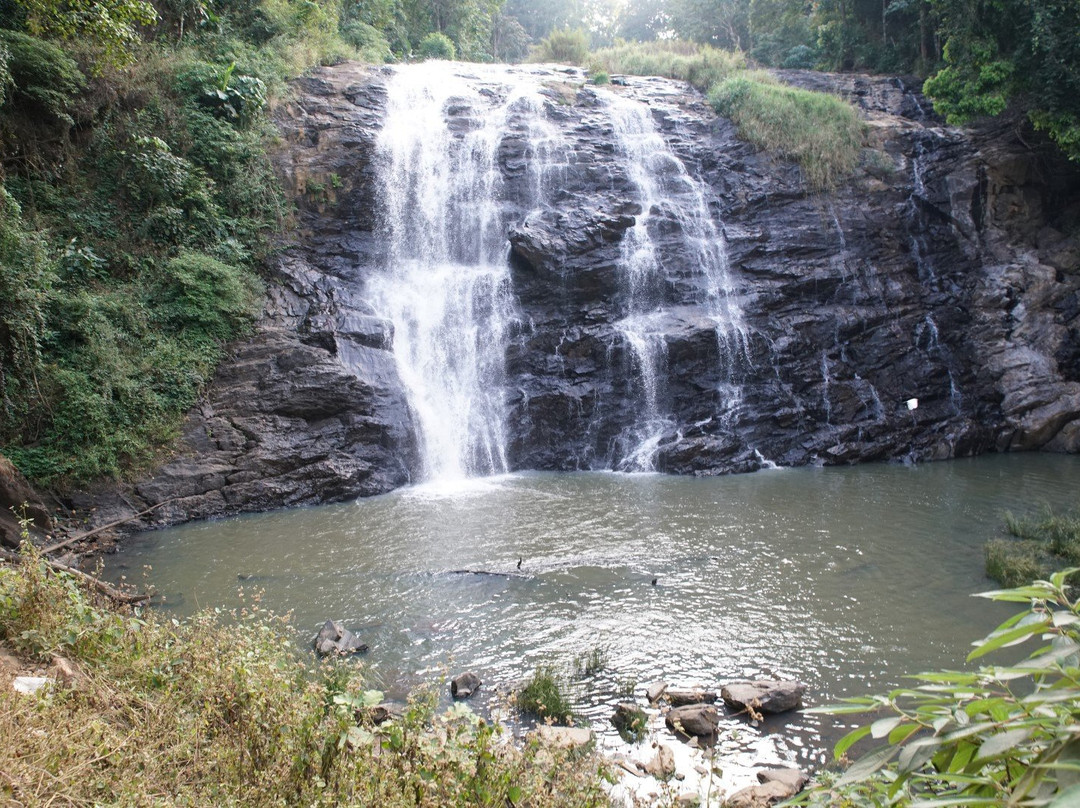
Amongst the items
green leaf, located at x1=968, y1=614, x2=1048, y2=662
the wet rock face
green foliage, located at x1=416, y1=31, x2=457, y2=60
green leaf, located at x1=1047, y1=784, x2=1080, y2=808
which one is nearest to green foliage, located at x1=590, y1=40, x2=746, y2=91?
green foliage, located at x1=416, y1=31, x2=457, y2=60

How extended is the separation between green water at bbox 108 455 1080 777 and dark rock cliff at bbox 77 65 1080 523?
2228mm

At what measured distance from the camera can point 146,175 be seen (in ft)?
45.1

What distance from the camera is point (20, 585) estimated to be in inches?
167

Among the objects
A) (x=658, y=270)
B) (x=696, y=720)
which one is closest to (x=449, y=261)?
(x=658, y=270)

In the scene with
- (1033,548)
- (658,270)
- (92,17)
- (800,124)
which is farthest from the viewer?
(800,124)

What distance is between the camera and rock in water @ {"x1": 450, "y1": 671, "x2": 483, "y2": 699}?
17.2ft

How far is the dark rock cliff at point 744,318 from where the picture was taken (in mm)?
13422

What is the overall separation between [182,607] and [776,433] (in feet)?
39.5

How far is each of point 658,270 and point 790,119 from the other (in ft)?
22.8

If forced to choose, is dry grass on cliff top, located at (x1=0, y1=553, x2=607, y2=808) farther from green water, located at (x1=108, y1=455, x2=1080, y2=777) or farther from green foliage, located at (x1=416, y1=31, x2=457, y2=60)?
green foliage, located at (x1=416, y1=31, x2=457, y2=60)

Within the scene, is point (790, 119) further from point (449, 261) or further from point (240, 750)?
point (240, 750)

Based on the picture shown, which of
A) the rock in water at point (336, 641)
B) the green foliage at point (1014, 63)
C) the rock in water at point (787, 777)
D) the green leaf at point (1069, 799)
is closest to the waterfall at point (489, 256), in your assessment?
the green foliage at point (1014, 63)

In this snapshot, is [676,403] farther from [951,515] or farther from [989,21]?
[989,21]

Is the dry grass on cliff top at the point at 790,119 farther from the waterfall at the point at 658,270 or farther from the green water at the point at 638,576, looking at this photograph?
the green water at the point at 638,576
